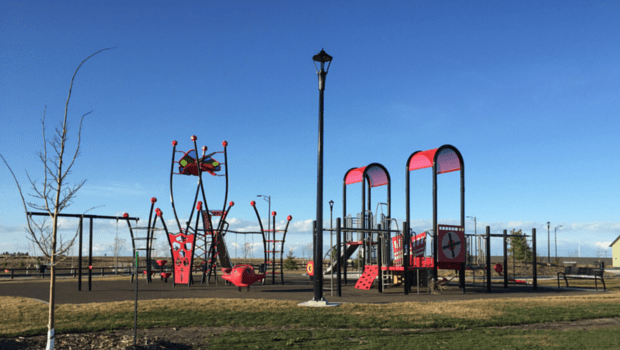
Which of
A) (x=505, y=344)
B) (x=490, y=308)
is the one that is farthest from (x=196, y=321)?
(x=490, y=308)

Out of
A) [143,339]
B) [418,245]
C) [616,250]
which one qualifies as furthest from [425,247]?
[616,250]

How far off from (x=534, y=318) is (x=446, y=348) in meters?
4.76

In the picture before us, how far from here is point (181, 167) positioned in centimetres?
2428

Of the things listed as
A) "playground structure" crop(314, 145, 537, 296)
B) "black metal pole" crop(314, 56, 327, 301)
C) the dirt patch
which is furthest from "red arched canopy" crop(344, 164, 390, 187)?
the dirt patch

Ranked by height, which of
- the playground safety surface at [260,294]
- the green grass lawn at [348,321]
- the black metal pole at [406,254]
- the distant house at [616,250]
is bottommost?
the distant house at [616,250]

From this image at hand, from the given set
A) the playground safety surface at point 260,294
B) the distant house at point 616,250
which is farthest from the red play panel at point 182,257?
the distant house at point 616,250

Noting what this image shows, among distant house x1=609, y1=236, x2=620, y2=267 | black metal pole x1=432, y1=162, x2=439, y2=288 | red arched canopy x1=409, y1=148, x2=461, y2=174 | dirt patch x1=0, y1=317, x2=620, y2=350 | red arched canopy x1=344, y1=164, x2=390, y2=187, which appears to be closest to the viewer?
dirt patch x1=0, y1=317, x2=620, y2=350

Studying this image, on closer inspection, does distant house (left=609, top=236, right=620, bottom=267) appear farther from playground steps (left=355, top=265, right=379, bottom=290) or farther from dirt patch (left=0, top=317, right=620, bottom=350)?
dirt patch (left=0, top=317, right=620, bottom=350)

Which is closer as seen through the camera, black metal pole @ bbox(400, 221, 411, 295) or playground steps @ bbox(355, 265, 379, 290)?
black metal pole @ bbox(400, 221, 411, 295)

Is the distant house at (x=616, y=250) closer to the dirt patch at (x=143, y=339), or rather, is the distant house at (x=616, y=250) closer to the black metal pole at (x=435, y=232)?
the black metal pole at (x=435, y=232)

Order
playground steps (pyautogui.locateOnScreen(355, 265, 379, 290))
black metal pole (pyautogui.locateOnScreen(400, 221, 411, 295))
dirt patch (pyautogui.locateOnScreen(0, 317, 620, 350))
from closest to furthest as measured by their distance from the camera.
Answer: dirt patch (pyautogui.locateOnScreen(0, 317, 620, 350)) → black metal pole (pyautogui.locateOnScreen(400, 221, 411, 295)) → playground steps (pyautogui.locateOnScreen(355, 265, 379, 290))

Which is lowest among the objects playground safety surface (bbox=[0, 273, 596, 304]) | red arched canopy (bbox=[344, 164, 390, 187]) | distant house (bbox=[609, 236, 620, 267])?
distant house (bbox=[609, 236, 620, 267])

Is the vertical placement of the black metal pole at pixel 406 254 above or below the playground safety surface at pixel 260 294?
above

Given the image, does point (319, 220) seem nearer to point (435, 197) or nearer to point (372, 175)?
point (435, 197)
